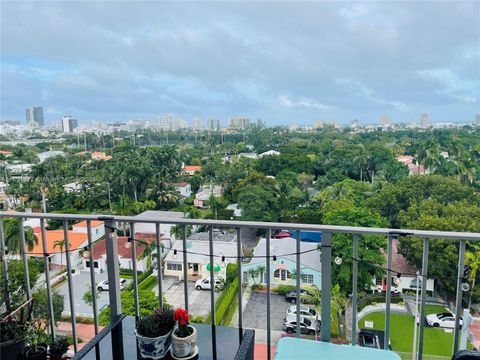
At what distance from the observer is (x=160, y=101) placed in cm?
4666

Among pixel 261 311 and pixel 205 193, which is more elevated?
pixel 261 311

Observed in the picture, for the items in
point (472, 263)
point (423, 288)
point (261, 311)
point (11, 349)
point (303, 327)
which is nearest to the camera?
point (423, 288)

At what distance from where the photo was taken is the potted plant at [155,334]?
108 cm

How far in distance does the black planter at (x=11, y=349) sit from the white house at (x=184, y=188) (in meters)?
23.8

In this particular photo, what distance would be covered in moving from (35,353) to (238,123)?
47.4 metres

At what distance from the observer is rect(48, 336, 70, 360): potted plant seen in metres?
1.42

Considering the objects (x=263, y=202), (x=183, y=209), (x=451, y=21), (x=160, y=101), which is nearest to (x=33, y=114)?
(x=183, y=209)

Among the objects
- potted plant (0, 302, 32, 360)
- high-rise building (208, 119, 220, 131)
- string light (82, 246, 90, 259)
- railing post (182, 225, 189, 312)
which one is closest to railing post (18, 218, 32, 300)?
potted plant (0, 302, 32, 360)

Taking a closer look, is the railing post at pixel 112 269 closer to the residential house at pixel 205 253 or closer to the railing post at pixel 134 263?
the railing post at pixel 134 263

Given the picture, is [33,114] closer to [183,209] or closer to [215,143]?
[183,209]

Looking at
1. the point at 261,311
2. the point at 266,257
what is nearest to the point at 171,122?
the point at 261,311

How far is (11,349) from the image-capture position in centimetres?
133

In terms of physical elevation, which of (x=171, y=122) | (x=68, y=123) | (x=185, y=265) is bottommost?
(x=185, y=265)

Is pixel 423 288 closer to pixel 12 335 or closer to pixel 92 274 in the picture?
pixel 92 274
